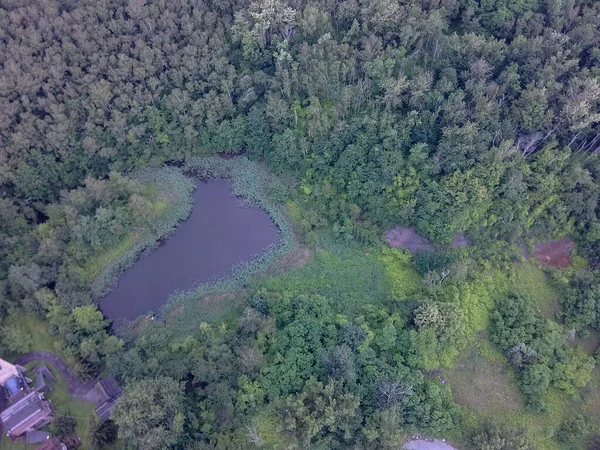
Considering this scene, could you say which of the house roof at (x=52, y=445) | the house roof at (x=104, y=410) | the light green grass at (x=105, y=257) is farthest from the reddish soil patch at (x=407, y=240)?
the house roof at (x=52, y=445)

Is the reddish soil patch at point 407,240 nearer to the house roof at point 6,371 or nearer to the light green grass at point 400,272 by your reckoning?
the light green grass at point 400,272

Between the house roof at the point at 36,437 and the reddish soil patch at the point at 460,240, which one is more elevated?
the house roof at the point at 36,437

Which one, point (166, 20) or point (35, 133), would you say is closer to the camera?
point (35, 133)

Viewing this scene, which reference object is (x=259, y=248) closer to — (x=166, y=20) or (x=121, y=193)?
(x=121, y=193)

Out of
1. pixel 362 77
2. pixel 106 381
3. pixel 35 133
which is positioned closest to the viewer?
pixel 106 381

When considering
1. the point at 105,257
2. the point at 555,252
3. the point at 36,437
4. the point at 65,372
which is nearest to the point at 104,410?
the point at 36,437

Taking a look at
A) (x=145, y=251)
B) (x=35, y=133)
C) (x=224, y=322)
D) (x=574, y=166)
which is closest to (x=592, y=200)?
(x=574, y=166)

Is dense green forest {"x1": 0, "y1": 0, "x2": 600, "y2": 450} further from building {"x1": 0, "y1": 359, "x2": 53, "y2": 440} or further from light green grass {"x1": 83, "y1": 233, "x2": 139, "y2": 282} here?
building {"x1": 0, "y1": 359, "x2": 53, "y2": 440}
